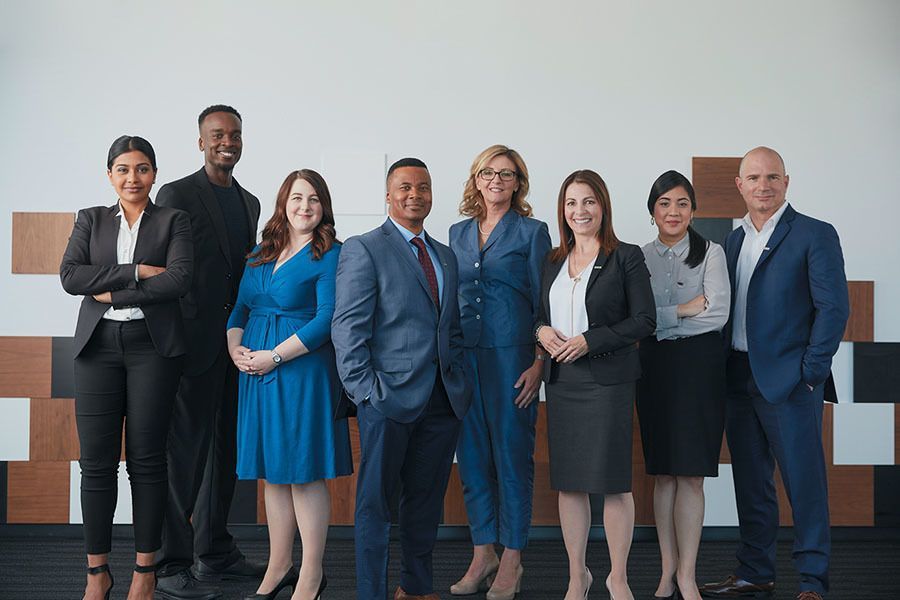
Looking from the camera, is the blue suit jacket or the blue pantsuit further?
the blue pantsuit

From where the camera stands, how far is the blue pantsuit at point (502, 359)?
316cm

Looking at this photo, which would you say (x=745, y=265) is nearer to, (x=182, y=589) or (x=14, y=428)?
(x=182, y=589)

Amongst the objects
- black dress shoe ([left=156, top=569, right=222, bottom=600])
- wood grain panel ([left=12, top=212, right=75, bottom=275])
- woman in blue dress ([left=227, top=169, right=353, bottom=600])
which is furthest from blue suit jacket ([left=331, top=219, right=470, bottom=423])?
wood grain panel ([left=12, top=212, right=75, bottom=275])

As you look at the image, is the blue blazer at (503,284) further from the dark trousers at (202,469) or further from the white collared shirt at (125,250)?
the white collared shirt at (125,250)

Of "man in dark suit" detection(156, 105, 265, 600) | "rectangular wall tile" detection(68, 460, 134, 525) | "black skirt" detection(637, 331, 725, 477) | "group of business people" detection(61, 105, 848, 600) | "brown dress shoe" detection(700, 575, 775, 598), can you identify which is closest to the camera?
"group of business people" detection(61, 105, 848, 600)

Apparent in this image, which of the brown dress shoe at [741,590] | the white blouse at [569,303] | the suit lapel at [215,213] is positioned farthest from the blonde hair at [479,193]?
the brown dress shoe at [741,590]

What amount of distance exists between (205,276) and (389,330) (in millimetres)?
905

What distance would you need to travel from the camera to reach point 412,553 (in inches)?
113

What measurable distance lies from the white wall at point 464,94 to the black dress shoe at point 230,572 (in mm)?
1568

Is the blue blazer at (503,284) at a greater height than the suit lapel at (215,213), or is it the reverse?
the suit lapel at (215,213)

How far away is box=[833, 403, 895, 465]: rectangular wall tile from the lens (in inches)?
168

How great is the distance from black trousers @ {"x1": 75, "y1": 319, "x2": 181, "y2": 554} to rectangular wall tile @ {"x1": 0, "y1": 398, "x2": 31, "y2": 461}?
5.39 feet

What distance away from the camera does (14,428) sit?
13.7 feet

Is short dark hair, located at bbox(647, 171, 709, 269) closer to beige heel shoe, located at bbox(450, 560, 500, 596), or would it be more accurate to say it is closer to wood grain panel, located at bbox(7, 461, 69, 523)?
beige heel shoe, located at bbox(450, 560, 500, 596)
